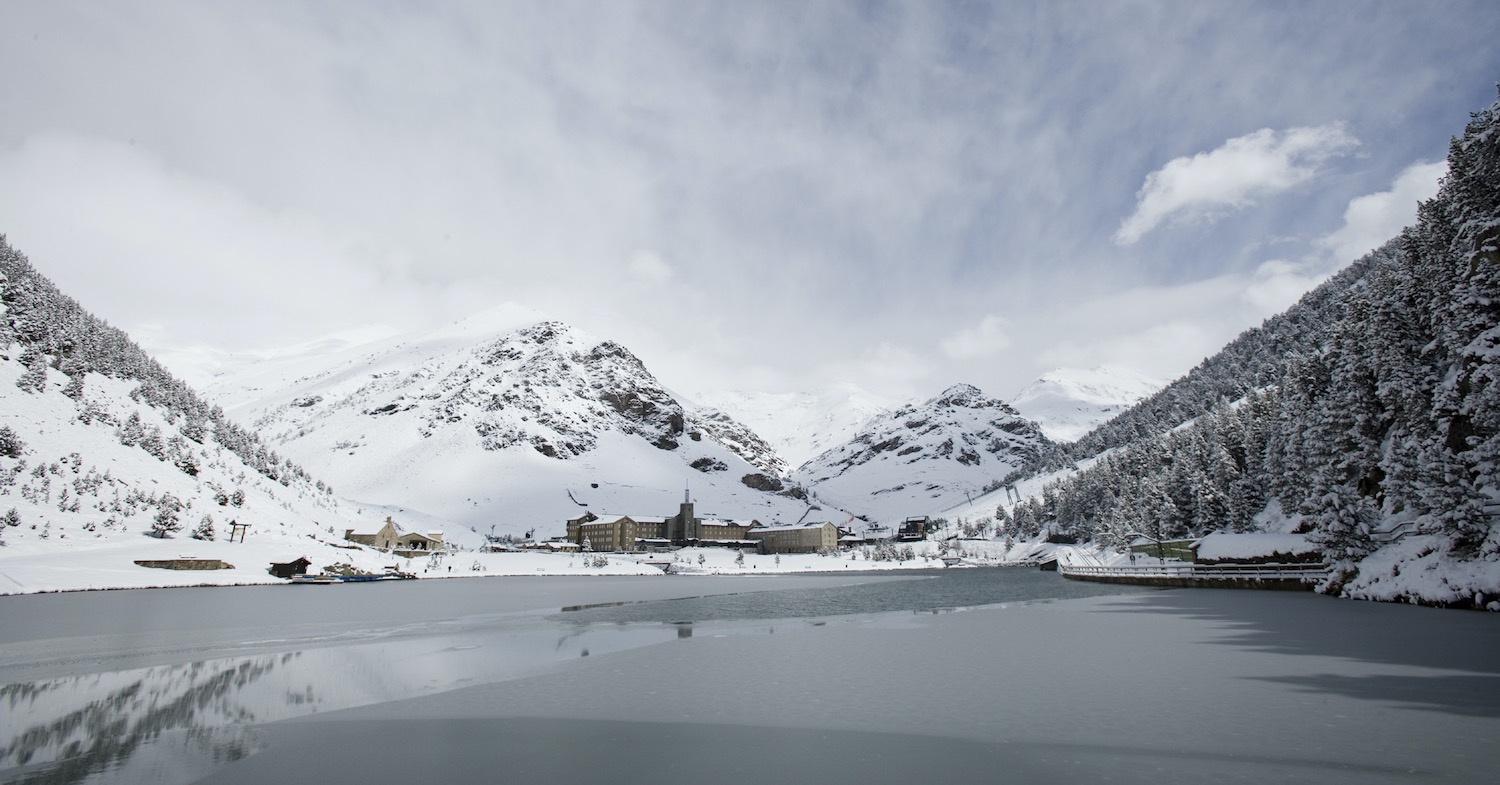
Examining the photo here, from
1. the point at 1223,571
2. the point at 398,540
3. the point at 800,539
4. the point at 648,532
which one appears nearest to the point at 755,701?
the point at 1223,571

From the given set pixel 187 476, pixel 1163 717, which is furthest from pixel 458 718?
pixel 187 476

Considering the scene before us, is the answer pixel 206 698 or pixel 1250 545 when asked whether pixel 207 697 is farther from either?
pixel 1250 545

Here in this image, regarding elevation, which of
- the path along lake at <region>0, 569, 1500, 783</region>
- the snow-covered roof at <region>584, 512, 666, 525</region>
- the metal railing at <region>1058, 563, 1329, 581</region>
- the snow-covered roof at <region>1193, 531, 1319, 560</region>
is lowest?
the metal railing at <region>1058, 563, 1329, 581</region>

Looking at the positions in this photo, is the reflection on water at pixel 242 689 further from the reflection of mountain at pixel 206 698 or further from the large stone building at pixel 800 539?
the large stone building at pixel 800 539

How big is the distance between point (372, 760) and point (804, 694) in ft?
28.7

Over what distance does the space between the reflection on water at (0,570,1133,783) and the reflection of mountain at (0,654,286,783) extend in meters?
0.02

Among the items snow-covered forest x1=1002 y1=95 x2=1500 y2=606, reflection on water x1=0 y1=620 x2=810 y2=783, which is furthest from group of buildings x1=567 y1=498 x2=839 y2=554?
reflection on water x1=0 y1=620 x2=810 y2=783

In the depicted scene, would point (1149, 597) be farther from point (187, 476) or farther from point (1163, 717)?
point (187, 476)

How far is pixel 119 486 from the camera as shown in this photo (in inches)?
2322

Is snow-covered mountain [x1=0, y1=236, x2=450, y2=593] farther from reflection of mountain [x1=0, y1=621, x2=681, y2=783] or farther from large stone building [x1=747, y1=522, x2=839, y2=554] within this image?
large stone building [x1=747, y1=522, x2=839, y2=554]

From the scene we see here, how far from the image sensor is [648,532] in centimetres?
18538

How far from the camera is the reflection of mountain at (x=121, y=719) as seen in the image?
35.1 feet

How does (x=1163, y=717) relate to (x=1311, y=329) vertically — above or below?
below

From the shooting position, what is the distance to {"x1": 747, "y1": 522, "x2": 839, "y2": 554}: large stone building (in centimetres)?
18100
